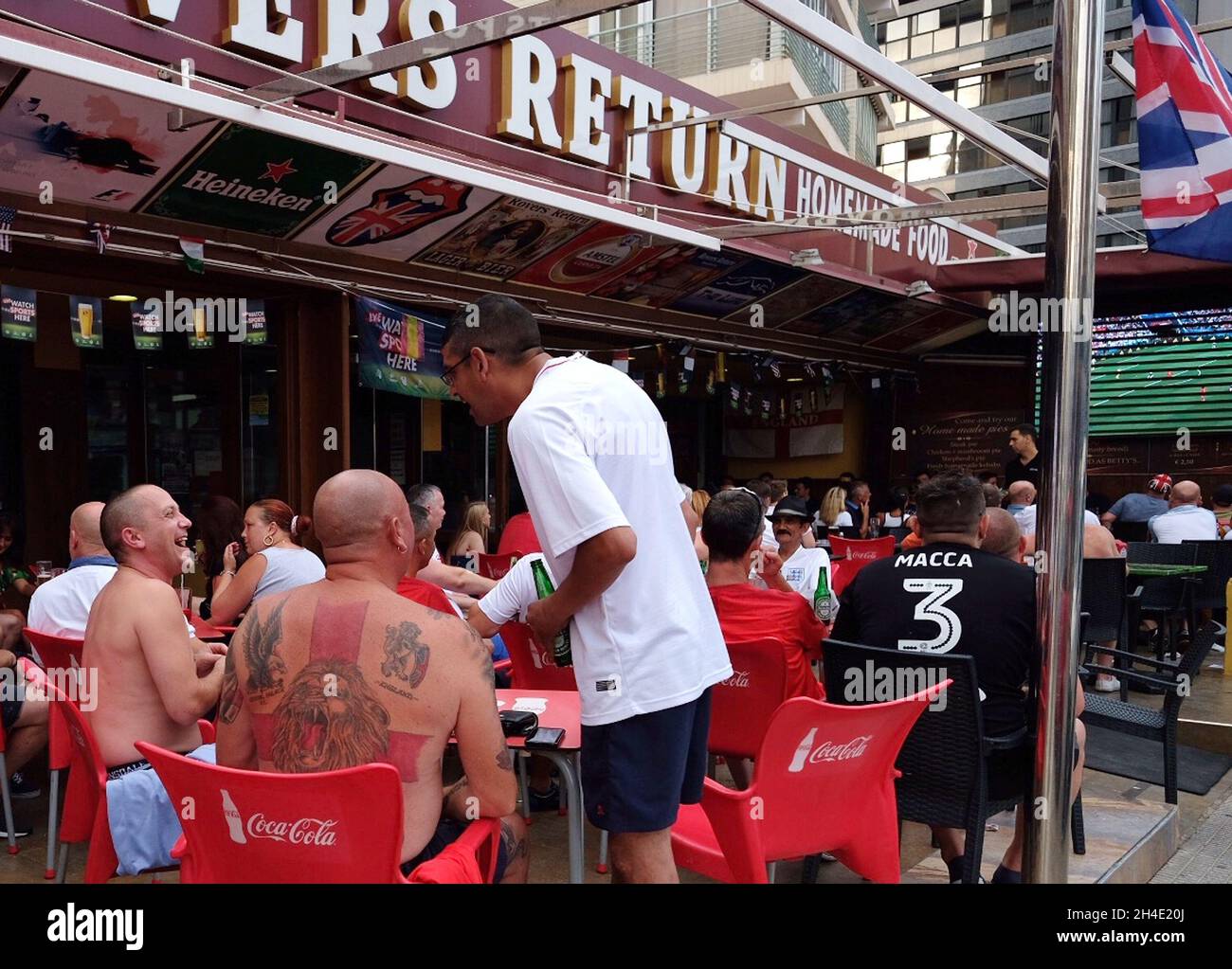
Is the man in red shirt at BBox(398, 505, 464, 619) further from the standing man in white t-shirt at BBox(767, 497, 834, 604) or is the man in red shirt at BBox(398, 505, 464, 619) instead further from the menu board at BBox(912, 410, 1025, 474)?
the menu board at BBox(912, 410, 1025, 474)

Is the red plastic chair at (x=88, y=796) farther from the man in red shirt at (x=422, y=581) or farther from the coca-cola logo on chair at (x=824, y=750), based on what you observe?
the coca-cola logo on chair at (x=824, y=750)

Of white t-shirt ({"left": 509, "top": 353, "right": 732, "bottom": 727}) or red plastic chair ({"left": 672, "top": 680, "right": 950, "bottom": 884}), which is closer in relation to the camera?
white t-shirt ({"left": 509, "top": 353, "right": 732, "bottom": 727})

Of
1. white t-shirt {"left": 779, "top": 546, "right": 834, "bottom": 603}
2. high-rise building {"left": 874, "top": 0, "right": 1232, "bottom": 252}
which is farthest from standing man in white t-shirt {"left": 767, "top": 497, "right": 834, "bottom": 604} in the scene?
high-rise building {"left": 874, "top": 0, "right": 1232, "bottom": 252}

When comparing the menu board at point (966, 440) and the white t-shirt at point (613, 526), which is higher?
the menu board at point (966, 440)

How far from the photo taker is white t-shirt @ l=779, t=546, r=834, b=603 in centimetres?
518

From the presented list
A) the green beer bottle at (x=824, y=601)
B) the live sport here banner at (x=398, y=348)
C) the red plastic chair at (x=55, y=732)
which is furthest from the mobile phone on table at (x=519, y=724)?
the live sport here banner at (x=398, y=348)

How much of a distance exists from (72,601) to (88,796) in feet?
4.03

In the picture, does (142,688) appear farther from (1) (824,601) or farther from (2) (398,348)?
(2) (398,348)

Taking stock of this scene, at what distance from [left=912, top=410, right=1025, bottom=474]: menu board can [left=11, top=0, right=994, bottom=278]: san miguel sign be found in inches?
151

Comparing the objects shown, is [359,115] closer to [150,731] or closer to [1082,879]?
[150,731]

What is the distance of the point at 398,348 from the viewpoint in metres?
7.74

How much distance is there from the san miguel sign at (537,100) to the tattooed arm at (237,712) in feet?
14.6

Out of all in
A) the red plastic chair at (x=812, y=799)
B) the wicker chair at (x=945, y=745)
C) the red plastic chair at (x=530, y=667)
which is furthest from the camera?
the red plastic chair at (x=530, y=667)

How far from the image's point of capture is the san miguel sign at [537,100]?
5879 millimetres
